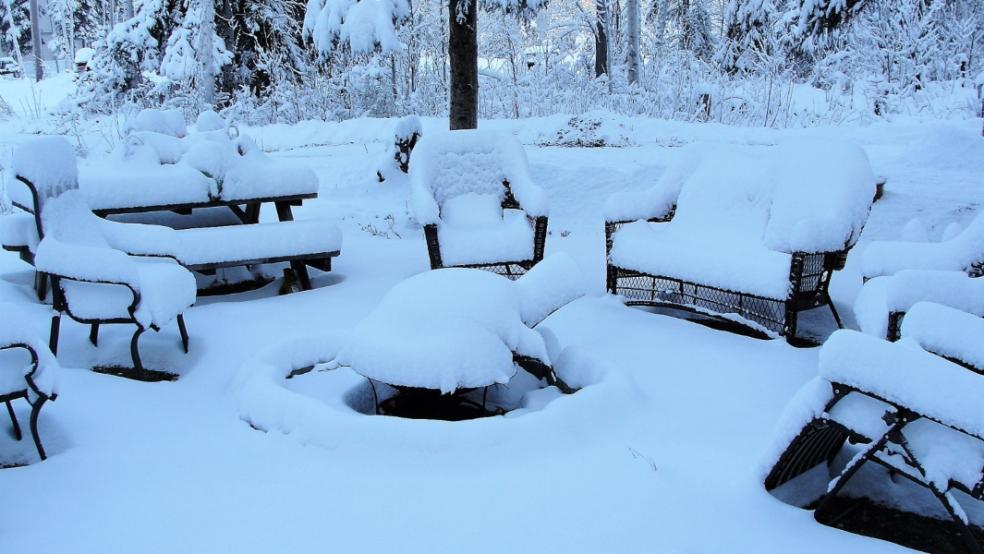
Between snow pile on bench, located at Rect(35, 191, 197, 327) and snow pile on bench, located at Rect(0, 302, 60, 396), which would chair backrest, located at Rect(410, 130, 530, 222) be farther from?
snow pile on bench, located at Rect(0, 302, 60, 396)

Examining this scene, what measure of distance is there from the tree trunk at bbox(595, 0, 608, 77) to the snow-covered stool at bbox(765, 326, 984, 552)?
601 inches

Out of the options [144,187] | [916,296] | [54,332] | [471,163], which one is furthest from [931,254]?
[144,187]

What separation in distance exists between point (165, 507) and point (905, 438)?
95.5 inches

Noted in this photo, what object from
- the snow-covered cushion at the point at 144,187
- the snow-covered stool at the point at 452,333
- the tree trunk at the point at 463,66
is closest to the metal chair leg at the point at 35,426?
the snow-covered stool at the point at 452,333

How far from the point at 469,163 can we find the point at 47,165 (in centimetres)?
292

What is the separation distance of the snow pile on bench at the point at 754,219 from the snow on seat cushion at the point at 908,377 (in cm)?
183

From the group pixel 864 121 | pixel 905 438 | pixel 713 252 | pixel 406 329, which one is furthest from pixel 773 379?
pixel 864 121

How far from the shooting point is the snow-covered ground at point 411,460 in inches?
92.7

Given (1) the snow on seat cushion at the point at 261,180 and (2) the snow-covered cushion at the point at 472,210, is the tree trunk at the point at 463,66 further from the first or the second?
(1) the snow on seat cushion at the point at 261,180

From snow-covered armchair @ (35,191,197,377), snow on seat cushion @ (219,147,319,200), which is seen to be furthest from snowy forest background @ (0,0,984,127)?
snow-covered armchair @ (35,191,197,377)

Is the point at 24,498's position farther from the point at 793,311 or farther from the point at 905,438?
the point at 793,311

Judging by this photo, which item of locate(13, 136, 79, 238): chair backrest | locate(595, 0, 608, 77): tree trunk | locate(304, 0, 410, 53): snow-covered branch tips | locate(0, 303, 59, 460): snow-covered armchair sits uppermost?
locate(595, 0, 608, 77): tree trunk

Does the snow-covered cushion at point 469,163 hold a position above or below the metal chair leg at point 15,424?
above

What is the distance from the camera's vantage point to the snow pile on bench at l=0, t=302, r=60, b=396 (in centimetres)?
270
